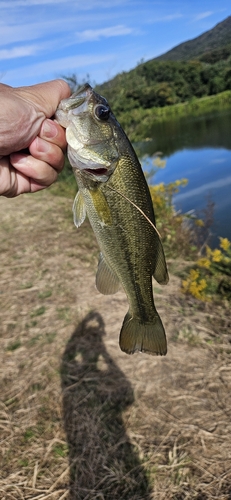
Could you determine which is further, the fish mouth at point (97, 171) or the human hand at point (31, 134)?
the human hand at point (31, 134)

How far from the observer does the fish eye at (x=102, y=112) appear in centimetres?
178

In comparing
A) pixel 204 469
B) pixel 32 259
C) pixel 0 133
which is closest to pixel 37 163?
pixel 0 133

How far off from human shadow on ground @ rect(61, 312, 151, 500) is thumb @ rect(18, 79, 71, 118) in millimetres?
2451

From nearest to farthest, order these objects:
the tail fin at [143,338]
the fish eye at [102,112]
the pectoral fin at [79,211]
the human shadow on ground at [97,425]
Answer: the fish eye at [102,112] → the pectoral fin at [79,211] → the tail fin at [143,338] → the human shadow on ground at [97,425]

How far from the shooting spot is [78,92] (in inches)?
72.7

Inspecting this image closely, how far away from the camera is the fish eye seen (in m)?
1.78

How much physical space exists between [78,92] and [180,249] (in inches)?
195

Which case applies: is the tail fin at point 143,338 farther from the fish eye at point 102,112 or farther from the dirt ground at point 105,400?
the dirt ground at point 105,400

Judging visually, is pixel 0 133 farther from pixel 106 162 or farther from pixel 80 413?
pixel 80 413

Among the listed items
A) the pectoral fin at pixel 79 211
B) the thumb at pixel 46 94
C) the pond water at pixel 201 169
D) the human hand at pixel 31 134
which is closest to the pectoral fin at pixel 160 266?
the pectoral fin at pixel 79 211

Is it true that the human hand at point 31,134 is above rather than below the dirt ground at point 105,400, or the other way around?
above

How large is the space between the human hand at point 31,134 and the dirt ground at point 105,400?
6.60 feet

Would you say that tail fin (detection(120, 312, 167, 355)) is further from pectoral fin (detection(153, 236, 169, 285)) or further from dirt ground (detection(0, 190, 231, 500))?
dirt ground (detection(0, 190, 231, 500))

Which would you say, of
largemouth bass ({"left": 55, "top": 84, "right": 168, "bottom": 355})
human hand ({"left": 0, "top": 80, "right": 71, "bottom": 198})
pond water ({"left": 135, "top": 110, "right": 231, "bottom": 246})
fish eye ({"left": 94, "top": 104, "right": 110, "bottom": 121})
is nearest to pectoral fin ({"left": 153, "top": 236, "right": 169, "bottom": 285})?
largemouth bass ({"left": 55, "top": 84, "right": 168, "bottom": 355})
